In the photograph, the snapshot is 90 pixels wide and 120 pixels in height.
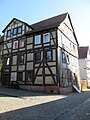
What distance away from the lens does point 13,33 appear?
24.5 m

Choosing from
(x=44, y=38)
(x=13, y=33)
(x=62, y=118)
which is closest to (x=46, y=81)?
(x=44, y=38)

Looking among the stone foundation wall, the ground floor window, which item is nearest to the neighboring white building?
the ground floor window

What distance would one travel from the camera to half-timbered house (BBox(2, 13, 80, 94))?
19328 millimetres

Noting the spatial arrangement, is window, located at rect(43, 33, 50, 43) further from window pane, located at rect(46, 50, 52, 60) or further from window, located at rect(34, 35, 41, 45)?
window pane, located at rect(46, 50, 52, 60)

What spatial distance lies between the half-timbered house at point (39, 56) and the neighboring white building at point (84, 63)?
34.4ft

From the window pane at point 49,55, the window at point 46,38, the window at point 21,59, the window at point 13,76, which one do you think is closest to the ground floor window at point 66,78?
the window pane at point 49,55

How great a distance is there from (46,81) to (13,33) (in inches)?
398

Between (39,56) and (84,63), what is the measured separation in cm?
1897

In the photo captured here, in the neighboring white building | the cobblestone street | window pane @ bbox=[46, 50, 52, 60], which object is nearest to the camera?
the cobblestone street

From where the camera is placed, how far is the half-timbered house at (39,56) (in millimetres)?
19328

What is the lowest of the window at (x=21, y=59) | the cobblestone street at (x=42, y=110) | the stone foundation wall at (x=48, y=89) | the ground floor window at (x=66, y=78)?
the cobblestone street at (x=42, y=110)

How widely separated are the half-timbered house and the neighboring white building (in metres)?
10.5

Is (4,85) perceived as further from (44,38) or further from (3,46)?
(44,38)

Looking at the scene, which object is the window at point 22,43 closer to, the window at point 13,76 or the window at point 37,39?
the window at point 37,39
